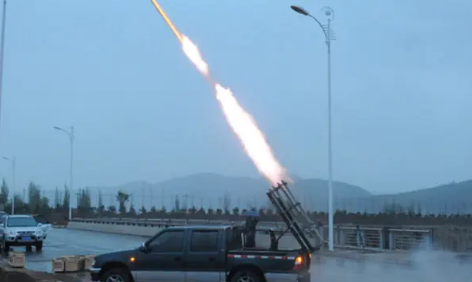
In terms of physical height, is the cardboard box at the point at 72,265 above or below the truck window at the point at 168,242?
below

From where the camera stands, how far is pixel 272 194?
1525 centimetres

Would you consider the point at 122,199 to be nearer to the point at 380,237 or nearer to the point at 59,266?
the point at 380,237

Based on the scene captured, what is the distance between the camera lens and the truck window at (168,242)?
13.9m

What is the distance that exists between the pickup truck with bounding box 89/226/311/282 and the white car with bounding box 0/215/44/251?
16112mm

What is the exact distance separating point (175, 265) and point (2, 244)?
744 inches

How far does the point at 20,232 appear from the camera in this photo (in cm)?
2897

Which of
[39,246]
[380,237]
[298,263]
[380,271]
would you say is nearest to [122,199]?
[39,246]

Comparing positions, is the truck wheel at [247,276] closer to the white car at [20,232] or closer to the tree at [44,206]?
the white car at [20,232]

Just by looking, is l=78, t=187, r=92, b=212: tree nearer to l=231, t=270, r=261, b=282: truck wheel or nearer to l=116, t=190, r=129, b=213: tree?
l=116, t=190, r=129, b=213: tree

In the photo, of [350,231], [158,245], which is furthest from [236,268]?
[350,231]

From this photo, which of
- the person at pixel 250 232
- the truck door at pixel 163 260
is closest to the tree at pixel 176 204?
the person at pixel 250 232

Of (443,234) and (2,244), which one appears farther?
(2,244)

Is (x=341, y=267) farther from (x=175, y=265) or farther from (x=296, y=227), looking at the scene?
(x=175, y=265)

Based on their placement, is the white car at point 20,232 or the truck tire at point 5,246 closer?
the white car at point 20,232
